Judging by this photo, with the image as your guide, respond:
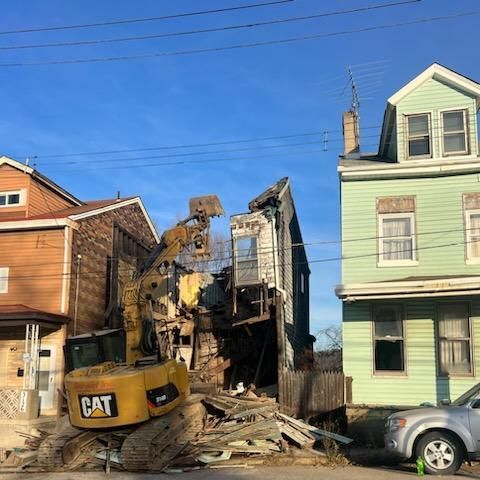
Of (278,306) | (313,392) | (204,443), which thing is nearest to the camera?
(204,443)

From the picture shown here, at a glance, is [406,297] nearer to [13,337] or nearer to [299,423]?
[299,423]

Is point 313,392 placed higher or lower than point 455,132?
lower

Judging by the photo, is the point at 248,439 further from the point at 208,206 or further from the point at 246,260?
the point at 246,260

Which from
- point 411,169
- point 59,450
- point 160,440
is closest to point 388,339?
point 411,169

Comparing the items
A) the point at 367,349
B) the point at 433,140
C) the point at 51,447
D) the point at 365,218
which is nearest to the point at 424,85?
the point at 433,140

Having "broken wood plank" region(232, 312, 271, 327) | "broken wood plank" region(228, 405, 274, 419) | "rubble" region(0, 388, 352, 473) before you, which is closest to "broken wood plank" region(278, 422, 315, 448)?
"rubble" region(0, 388, 352, 473)

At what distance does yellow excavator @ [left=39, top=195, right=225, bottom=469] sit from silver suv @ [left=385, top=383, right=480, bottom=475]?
5.42 metres

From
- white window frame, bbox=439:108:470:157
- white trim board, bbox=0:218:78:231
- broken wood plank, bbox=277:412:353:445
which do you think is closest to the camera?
broken wood plank, bbox=277:412:353:445

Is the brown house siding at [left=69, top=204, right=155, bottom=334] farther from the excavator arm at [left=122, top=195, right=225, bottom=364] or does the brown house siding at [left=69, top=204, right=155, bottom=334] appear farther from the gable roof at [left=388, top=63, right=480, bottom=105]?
the gable roof at [left=388, top=63, right=480, bottom=105]

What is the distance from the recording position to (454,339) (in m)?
17.2

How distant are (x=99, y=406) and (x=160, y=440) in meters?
1.64

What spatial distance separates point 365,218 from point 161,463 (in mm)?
9280

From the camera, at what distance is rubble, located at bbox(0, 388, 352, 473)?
45.1ft

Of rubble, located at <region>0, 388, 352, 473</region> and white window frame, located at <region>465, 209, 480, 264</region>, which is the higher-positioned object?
white window frame, located at <region>465, 209, 480, 264</region>
